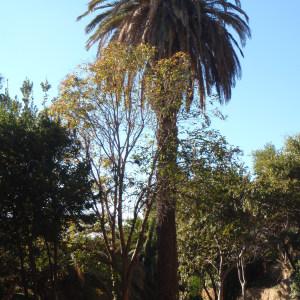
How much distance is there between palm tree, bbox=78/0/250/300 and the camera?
1639cm

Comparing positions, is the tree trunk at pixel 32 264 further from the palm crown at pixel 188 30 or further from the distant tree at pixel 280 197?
the distant tree at pixel 280 197

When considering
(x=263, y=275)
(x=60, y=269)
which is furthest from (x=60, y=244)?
(x=263, y=275)

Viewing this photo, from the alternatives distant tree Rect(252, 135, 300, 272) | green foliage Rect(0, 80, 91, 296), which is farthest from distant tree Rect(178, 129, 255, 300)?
green foliage Rect(0, 80, 91, 296)

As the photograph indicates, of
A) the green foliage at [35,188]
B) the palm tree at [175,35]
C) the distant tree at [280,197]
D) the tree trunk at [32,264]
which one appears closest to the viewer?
the green foliage at [35,188]

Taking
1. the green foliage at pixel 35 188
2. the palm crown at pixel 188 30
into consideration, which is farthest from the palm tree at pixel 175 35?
the green foliage at pixel 35 188

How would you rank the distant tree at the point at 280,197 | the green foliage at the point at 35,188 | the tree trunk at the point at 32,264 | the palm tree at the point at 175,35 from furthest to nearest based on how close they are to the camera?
the distant tree at the point at 280,197, the palm tree at the point at 175,35, the tree trunk at the point at 32,264, the green foliage at the point at 35,188

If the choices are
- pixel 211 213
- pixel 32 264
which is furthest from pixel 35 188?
pixel 211 213

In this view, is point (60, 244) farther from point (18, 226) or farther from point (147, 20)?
point (147, 20)

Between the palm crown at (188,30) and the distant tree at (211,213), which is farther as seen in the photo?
the palm crown at (188,30)

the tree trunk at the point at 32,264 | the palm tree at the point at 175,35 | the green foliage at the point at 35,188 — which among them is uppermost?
the palm tree at the point at 175,35

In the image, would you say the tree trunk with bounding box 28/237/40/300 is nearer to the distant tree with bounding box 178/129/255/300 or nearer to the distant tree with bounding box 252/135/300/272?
the distant tree with bounding box 178/129/255/300

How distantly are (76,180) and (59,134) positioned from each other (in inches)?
51.8

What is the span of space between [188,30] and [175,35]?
57cm

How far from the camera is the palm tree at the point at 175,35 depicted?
1639 cm
